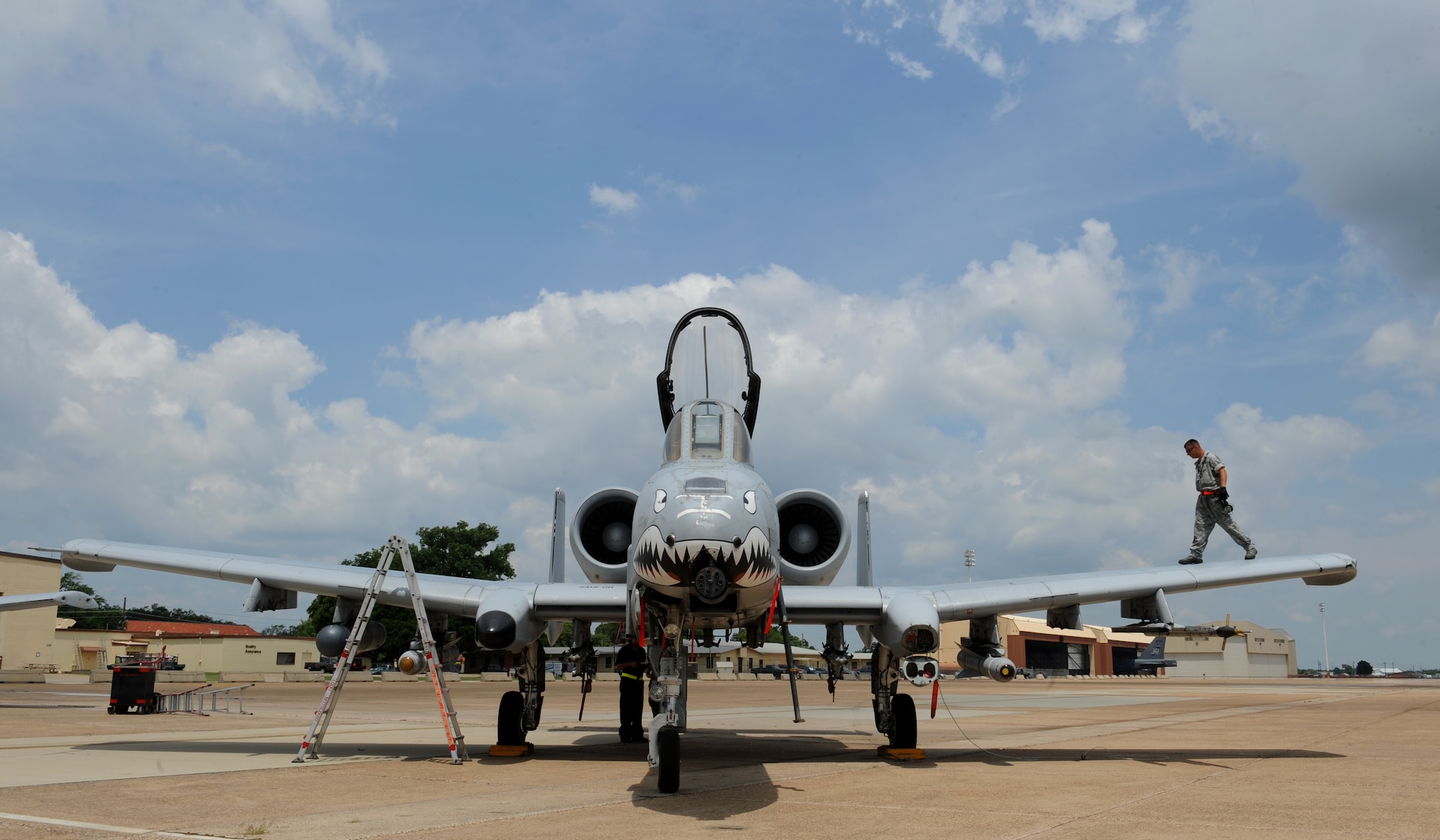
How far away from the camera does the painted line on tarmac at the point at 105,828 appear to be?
6590 mm

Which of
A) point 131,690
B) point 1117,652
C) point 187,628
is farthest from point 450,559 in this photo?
point 1117,652

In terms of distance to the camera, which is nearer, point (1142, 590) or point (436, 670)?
point (436, 670)

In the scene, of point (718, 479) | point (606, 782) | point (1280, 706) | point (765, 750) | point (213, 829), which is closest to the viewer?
point (213, 829)

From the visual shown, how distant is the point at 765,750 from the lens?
14.4 meters

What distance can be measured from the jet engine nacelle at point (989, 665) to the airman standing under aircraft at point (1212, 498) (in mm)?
3251

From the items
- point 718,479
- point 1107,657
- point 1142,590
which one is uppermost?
point 718,479

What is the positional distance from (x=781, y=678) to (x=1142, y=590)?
6714 centimetres

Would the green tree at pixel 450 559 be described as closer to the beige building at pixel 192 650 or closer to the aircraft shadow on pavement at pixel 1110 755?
the beige building at pixel 192 650

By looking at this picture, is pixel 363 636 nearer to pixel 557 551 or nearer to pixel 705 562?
pixel 557 551

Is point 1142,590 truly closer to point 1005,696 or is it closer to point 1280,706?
point 1280,706

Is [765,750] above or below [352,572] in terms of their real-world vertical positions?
below

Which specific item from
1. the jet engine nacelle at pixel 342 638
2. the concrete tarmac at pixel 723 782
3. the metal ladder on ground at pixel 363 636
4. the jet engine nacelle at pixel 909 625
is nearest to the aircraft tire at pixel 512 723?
the concrete tarmac at pixel 723 782

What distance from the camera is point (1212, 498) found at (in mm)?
13039

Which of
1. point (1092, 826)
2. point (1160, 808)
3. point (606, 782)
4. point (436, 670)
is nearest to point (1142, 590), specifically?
point (1160, 808)
